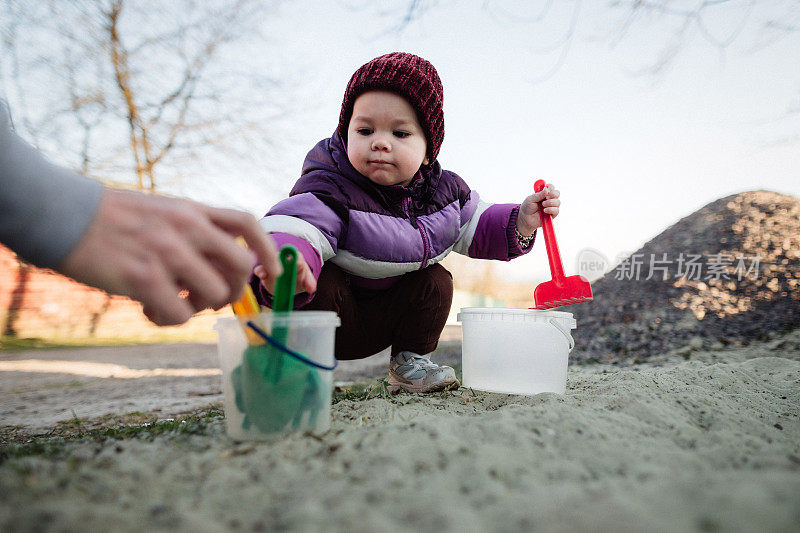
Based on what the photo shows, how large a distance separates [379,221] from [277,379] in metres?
1.10

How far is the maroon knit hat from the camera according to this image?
2250 millimetres

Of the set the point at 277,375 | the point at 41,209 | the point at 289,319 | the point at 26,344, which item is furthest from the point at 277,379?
the point at 26,344

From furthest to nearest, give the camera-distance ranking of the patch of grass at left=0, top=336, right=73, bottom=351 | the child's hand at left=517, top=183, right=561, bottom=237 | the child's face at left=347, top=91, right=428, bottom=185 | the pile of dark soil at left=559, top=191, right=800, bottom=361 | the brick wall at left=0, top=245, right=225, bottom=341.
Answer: the brick wall at left=0, top=245, right=225, bottom=341, the patch of grass at left=0, top=336, right=73, bottom=351, the pile of dark soil at left=559, top=191, right=800, bottom=361, the child's hand at left=517, top=183, right=561, bottom=237, the child's face at left=347, top=91, right=428, bottom=185

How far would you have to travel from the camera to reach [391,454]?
3.32 ft

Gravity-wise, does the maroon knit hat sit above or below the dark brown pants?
above

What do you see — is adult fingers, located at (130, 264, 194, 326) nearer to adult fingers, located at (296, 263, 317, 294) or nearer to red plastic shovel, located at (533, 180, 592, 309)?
adult fingers, located at (296, 263, 317, 294)

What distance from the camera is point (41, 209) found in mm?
825

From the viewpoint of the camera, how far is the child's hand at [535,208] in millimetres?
2281

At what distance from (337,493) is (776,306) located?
4.78 metres

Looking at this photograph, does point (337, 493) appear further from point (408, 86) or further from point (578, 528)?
point (408, 86)

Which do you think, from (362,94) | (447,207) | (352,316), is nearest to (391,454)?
(352,316)

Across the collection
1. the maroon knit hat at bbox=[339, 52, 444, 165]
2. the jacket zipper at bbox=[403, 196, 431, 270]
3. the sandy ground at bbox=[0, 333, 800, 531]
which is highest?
the maroon knit hat at bbox=[339, 52, 444, 165]

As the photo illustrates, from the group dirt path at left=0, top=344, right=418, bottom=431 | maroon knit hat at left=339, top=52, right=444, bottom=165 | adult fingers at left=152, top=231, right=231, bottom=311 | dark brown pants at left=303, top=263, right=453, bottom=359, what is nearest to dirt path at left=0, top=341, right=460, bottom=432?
dirt path at left=0, top=344, right=418, bottom=431

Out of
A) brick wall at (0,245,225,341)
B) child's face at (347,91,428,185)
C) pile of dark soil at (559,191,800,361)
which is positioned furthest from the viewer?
brick wall at (0,245,225,341)
